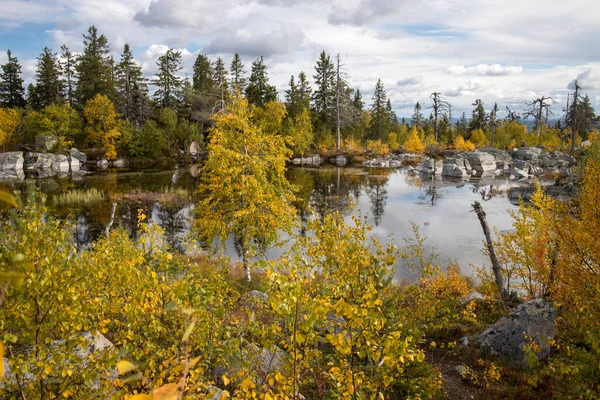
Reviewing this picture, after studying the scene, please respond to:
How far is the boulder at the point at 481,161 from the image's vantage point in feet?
179

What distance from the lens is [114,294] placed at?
5.65 metres

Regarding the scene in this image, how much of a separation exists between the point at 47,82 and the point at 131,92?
14.9 meters

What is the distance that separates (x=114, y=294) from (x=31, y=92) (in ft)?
260

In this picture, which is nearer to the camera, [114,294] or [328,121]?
[114,294]

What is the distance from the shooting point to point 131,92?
223 feet

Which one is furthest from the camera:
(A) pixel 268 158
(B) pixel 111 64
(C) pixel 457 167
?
(B) pixel 111 64

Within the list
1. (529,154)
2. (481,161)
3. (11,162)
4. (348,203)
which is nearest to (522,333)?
(348,203)

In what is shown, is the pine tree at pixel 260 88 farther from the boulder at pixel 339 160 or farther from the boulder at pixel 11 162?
the boulder at pixel 11 162

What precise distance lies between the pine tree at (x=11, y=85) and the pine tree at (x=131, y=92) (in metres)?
16.2

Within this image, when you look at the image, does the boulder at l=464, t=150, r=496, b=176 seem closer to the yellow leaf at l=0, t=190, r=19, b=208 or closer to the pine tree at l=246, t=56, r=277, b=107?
the pine tree at l=246, t=56, r=277, b=107

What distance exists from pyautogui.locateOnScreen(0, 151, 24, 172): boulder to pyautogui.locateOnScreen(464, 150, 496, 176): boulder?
190ft

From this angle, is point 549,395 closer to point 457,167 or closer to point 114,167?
point 457,167

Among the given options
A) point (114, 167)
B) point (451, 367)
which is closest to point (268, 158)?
point (451, 367)

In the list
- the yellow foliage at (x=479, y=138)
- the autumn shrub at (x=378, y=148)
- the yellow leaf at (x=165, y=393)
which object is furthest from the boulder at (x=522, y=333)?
the yellow foliage at (x=479, y=138)
